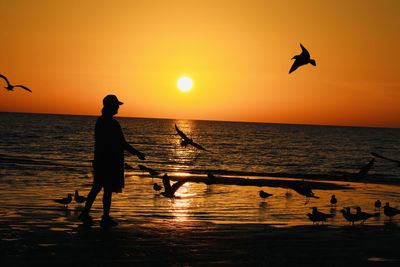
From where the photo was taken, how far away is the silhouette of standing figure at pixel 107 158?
9.87 m

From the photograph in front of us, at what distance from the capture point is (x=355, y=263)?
7.67 metres

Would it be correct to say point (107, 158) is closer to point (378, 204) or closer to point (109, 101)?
point (109, 101)

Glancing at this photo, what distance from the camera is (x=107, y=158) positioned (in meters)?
9.94

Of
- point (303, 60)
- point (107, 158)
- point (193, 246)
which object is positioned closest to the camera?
point (193, 246)

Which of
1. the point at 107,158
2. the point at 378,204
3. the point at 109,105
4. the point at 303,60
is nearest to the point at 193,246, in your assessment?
the point at 107,158

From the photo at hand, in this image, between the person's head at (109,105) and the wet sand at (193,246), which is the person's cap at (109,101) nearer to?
the person's head at (109,105)

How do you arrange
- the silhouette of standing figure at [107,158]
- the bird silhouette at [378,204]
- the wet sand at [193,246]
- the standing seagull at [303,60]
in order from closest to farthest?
the wet sand at [193,246] < the silhouette of standing figure at [107,158] < the standing seagull at [303,60] < the bird silhouette at [378,204]

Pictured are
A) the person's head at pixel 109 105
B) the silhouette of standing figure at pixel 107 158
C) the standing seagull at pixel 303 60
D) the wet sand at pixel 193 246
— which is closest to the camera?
the wet sand at pixel 193 246

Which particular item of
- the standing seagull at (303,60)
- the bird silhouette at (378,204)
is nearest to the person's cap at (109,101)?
the standing seagull at (303,60)

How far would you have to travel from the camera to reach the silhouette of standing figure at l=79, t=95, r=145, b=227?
32.4ft

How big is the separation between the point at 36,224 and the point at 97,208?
9.44ft

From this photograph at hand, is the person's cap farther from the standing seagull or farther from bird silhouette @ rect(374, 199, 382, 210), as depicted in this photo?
bird silhouette @ rect(374, 199, 382, 210)

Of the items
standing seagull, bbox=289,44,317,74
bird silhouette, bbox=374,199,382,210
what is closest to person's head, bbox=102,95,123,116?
standing seagull, bbox=289,44,317,74

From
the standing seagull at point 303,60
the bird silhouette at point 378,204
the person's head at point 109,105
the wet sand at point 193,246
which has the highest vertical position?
the standing seagull at point 303,60
